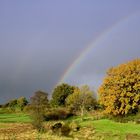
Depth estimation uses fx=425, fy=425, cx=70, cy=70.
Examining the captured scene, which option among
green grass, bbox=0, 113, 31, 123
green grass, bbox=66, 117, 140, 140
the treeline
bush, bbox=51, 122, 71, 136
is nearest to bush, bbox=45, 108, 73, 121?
green grass, bbox=0, 113, 31, 123

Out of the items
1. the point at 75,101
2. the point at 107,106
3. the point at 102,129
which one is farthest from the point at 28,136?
the point at 75,101

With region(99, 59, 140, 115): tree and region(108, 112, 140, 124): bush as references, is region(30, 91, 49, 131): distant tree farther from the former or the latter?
region(108, 112, 140, 124): bush

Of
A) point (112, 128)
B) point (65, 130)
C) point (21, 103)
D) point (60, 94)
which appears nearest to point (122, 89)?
point (112, 128)

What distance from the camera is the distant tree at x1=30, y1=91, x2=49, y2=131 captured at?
239 feet

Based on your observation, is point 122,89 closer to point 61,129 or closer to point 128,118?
point 128,118

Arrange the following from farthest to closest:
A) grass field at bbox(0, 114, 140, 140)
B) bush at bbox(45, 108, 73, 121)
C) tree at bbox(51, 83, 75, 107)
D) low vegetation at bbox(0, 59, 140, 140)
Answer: tree at bbox(51, 83, 75, 107) < bush at bbox(45, 108, 73, 121) < low vegetation at bbox(0, 59, 140, 140) < grass field at bbox(0, 114, 140, 140)

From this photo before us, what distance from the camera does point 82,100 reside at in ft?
391

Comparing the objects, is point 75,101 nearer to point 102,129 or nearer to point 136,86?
point 136,86

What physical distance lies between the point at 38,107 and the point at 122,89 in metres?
16.3

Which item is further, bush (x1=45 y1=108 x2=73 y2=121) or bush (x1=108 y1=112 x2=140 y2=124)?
bush (x1=45 y1=108 x2=73 y2=121)

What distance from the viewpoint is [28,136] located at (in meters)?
64.4

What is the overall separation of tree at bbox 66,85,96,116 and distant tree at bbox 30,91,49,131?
113 feet

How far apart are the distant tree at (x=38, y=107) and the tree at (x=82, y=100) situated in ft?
113

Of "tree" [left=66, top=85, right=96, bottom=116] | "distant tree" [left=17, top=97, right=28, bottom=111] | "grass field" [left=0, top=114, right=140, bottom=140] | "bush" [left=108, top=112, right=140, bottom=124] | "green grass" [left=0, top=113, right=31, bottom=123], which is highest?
"distant tree" [left=17, top=97, right=28, bottom=111]
